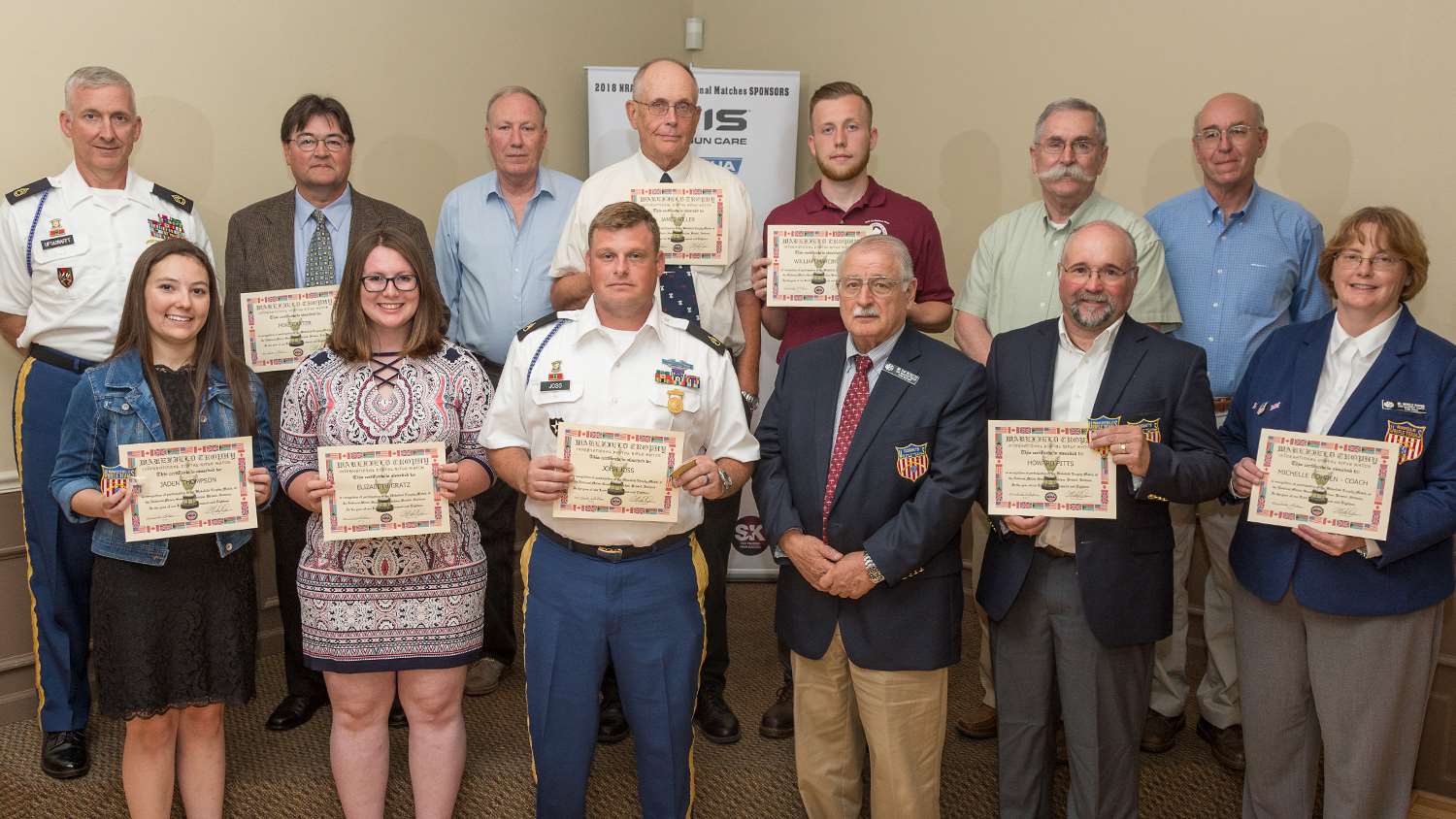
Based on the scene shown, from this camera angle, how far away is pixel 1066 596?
2742 mm

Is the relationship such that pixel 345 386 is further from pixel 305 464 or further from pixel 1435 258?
pixel 1435 258

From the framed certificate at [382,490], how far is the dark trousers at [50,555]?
122 centimetres

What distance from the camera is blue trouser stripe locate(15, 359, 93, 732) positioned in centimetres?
337

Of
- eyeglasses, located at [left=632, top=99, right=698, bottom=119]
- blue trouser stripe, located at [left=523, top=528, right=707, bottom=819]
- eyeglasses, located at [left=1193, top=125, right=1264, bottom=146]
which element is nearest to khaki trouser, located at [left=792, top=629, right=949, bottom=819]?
blue trouser stripe, located at [left=523, top=528, right=707, bottom=819]

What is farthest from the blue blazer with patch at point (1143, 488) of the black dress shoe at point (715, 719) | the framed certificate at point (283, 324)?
the framed certificate at point (283, 324)

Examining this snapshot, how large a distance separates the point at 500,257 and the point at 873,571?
186 cm

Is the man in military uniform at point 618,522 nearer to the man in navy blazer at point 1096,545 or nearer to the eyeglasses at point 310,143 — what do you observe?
the man in navy blazer at point 1096,545

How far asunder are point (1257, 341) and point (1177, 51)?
4.98ft

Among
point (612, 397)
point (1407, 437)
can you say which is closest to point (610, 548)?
point (612, 397)

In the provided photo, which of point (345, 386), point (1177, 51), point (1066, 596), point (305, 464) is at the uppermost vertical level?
point (1177, 51)

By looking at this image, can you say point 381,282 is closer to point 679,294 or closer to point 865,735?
point 679,294

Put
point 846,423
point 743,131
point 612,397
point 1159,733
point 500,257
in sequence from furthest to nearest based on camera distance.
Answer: point 743,131 < point 500,257 < point 1159,733 < point 846,423 < point 612,397

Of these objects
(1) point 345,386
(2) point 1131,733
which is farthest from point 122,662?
(2) point 1131,733

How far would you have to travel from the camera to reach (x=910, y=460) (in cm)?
274
